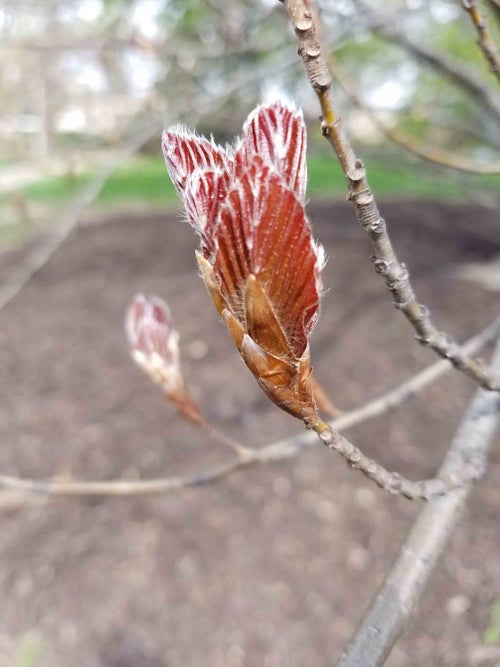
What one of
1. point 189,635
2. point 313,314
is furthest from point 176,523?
point 313,314

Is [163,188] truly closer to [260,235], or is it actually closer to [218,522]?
[218,522]

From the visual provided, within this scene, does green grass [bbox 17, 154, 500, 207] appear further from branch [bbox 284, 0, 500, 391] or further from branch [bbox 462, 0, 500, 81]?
branch [bbox 284, 0, 500, 391]

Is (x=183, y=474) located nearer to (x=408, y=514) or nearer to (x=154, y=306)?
(x=408, y=514)

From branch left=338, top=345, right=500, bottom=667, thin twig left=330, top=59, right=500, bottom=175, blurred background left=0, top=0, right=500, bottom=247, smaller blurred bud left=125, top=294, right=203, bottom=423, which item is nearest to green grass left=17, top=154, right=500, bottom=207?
blurred background left=0, top=0, right=500, bottom=247

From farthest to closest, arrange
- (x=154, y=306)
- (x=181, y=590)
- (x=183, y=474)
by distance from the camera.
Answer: (x=183, y=474) → (x=181, y=590) → (x=154, y=306)

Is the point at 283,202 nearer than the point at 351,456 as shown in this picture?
Yes

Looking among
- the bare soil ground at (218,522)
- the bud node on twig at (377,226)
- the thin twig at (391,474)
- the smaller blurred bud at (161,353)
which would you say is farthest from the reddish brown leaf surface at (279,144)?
the bare soil ground at (218,522)

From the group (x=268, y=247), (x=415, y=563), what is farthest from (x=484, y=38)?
(x=415, y=563)
